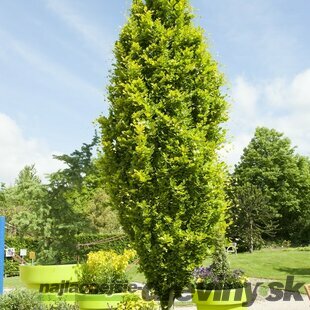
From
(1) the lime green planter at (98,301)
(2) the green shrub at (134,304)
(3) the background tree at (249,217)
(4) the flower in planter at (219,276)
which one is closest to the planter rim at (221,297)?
(4) the flower in planter at (219,276)

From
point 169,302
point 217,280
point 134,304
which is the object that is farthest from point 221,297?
point 134,304

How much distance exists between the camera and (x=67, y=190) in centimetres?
964

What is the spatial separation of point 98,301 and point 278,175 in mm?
41238

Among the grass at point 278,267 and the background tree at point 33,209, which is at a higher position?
the background tree at point 33,209

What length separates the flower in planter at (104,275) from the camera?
684 centimetres

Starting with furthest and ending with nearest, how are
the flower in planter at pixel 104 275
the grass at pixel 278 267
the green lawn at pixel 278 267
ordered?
the green lawn at pixel 278 267 < the grass at pixel 278 267 < the flower in planter at pixel 104 275

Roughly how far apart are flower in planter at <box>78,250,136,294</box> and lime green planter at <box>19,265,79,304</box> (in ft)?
0.73

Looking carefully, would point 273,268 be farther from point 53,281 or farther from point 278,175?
point 278,175

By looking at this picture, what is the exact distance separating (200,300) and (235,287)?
0.78 m

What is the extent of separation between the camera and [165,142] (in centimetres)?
673

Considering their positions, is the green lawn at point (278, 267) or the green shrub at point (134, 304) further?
the green lawn at point (278, 267)

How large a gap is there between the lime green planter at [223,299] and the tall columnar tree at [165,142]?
1.90ft

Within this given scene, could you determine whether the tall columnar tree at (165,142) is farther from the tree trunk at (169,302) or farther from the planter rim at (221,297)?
the planter rim at (221,297)

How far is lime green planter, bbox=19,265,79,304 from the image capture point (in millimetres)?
7020
